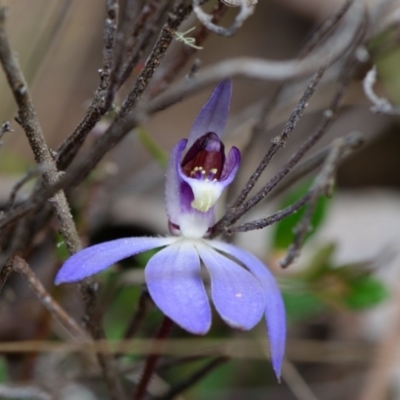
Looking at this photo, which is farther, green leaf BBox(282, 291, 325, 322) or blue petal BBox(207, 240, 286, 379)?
green leaf BBox(282, 291, 325, 322)

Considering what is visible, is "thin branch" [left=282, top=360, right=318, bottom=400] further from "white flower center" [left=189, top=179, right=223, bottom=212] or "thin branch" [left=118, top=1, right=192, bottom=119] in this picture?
"thin branch" [left=118, top=1, right=192, bottom=119]

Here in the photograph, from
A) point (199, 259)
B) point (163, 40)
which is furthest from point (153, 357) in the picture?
Answer: point (163, 40)

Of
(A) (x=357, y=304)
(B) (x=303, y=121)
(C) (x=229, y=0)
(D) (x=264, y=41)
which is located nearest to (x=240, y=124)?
(A) (x=357, y=304)

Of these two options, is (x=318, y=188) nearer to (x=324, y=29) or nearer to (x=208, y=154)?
(x=208, y=154)

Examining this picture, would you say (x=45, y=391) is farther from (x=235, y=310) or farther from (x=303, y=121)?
(x=303, y=121)

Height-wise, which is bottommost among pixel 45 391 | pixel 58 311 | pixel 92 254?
pixel 45 391

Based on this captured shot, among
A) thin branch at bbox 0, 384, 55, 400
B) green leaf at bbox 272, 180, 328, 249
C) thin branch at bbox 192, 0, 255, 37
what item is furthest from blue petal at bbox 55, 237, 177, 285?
green leaf at bbox 272, 180, 328, 249
